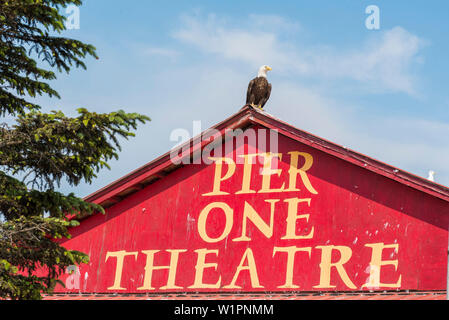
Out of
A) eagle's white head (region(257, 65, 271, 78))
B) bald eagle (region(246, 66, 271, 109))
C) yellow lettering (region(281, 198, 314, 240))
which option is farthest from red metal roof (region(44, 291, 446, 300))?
eagle's white head (region(257, 65, 271, 78))

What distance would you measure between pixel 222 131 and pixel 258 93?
6.19ft

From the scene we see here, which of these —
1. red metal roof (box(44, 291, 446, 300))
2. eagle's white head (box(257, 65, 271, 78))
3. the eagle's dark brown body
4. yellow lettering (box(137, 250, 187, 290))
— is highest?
eagle's white head (box(257, 65, 271, 78))

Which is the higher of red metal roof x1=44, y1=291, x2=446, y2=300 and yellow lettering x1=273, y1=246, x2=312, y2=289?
yellow lettering x1=273, y1=246, x2=312, y2=289

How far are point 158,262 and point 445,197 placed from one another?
6651 mm

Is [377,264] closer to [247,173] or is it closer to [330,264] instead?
[330,264]

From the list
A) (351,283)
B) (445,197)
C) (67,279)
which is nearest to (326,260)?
(351,283)

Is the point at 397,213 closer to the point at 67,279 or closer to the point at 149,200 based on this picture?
the point at 149,200

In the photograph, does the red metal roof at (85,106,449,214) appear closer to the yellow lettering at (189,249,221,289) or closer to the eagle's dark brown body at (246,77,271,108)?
the eagle's dark brown body at (246,77,271,108)

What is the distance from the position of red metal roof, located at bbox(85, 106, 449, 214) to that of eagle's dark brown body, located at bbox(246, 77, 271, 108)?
1.46 metres

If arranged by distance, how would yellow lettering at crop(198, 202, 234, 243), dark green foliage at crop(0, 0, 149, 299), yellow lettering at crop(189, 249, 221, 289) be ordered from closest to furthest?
dark green foliage at crop(0, 0, 149, 299), yellow lettering at crop(189, 249, 221, 289), yellow lettering at crop(198, 202, 234, 243)

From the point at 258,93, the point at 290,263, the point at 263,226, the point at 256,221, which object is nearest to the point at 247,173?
the point at 256,221

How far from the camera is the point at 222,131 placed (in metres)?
17.3

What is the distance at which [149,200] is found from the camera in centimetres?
1759

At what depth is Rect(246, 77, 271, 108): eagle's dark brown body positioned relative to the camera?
60.8 feet
